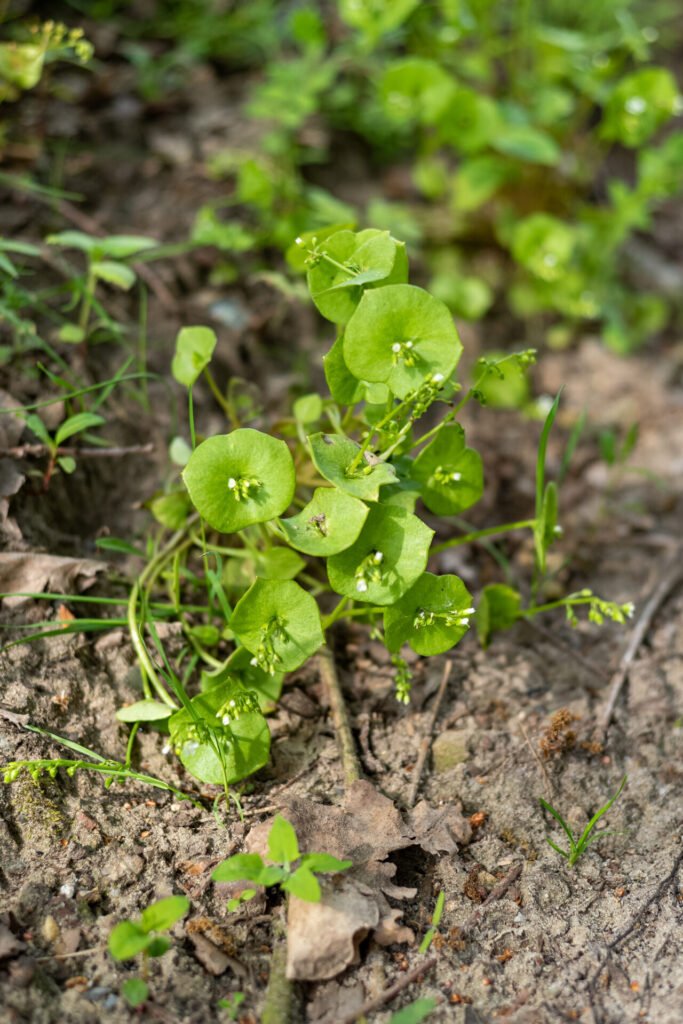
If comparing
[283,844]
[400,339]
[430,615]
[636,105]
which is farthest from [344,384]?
[636,105]

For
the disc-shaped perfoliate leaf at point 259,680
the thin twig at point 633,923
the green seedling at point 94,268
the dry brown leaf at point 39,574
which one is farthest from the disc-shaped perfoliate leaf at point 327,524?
the green seedling at point 94,268

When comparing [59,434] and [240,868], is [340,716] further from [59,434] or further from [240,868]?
[59,434]

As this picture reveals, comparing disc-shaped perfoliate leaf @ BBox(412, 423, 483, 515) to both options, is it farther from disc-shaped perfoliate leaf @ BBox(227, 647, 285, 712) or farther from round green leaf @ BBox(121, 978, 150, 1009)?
round green leaf @ BBox(121, 978, 150, 1009)

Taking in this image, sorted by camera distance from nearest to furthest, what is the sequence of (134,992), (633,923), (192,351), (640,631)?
(134,992) → (633,923) → (192,351) → (640,631)

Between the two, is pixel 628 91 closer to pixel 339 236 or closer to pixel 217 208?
pixel 217 208

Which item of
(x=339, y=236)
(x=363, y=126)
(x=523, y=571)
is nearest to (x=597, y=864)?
(x=523, y=571)

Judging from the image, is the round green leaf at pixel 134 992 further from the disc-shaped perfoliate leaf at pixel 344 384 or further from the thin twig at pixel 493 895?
the disc-shaped perfoliate leaf at pixel 344 384

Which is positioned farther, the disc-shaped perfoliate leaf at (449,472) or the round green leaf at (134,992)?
the disc-shaped perfoliate leaf at (449,472)
